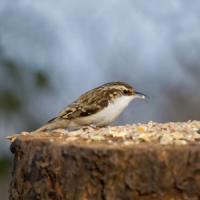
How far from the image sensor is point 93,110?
7.22 metres

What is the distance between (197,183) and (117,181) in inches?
15.5

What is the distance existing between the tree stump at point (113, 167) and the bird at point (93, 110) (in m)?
1.58

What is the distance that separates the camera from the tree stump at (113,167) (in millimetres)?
4973

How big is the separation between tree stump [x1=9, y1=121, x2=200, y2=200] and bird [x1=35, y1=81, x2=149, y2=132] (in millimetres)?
1575

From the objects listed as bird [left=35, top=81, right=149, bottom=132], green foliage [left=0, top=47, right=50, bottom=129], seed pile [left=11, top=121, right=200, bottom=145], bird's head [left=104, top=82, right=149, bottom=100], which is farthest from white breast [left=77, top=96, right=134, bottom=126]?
green foliage [left=0, top=47, right=50, bottom=129]

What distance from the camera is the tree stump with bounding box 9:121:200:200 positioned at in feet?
16.3

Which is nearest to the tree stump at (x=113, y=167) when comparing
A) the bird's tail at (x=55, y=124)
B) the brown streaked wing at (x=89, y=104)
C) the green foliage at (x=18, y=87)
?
the bird's tail at (x=55, y=124)

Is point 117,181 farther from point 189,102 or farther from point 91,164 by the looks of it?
point 189,102

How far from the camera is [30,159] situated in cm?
539

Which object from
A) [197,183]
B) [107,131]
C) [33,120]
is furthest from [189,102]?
[197,183]

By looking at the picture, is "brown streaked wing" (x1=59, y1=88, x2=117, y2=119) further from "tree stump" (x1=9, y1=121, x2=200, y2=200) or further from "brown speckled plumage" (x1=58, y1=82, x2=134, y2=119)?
"tree stump" (x1=9, y1=121, x2=200, y2=200)

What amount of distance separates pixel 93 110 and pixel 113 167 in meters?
2.23

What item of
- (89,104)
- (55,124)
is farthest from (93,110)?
(55,124)

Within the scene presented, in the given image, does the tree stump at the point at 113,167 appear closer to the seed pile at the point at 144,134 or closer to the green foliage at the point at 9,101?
the seed pile at the point at 144,134
